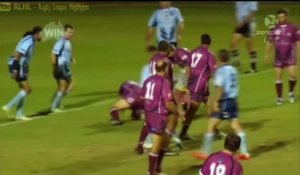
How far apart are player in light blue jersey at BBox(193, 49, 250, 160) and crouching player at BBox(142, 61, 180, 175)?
131 cm

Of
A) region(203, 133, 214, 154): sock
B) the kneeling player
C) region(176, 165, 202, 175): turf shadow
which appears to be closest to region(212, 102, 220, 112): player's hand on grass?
region(203, 133, 214, 154): sock

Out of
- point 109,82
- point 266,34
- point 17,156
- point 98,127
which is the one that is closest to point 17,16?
point 266,34

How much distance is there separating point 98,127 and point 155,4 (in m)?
33.0

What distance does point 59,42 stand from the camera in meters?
15.5

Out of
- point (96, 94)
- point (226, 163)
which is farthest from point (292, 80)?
point (226, 163)

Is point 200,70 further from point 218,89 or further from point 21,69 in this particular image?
point 21,69

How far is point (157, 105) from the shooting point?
10797 mm

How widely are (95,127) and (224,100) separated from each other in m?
3.62

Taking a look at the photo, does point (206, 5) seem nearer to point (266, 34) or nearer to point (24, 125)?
point (24, 125)

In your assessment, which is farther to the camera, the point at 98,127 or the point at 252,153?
the point at 98,127

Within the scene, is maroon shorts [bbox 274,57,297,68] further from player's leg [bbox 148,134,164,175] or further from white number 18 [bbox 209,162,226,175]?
white number 18 [bbox 209,162,226,175]

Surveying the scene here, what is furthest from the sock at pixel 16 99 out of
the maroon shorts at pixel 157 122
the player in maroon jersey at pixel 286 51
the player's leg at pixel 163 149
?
the player in maroon jersey at pixel 286 51

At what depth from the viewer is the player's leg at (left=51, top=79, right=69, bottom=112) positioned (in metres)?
16.0

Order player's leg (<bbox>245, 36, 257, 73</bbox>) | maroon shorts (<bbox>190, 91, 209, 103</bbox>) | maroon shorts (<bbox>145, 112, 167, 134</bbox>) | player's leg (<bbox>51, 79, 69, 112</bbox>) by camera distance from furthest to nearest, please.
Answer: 1. player's leg (<bbox>245, 36, 257, 73</bbox>)
2. player's leg (<bbox>51, 79, 69, 112</bbox>)
3. maroon shorts (<bbox>190, 91, 209, 103</bbox>)
4. maroon shorts (<bbox>145, 112, 167, 134</bbox>)
